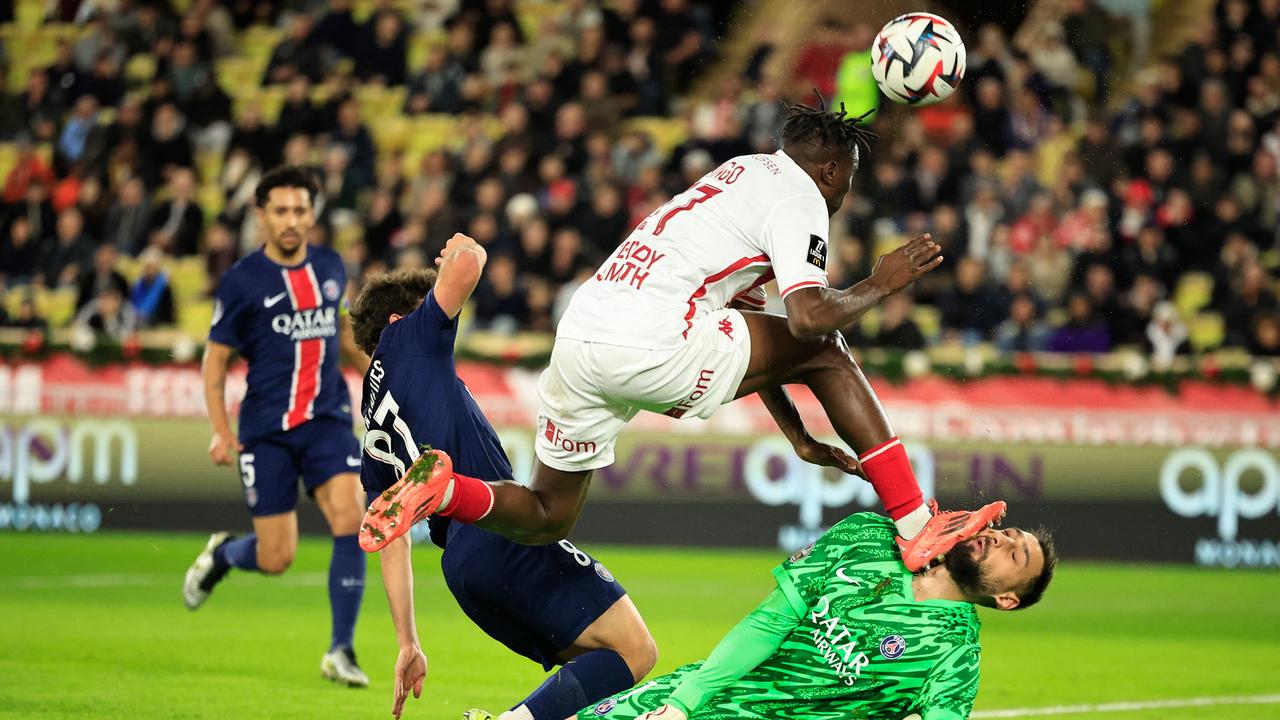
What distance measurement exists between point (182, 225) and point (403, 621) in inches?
519

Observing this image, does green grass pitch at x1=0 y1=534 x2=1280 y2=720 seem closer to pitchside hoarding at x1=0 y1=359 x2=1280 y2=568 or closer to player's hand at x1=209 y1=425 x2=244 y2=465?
pitchside hoarding at x1=0 y1=359 x2=1280 y2=568

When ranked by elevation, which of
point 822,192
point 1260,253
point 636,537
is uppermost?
point 822,192

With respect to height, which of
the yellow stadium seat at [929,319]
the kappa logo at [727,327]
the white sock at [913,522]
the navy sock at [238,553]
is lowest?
the navy sock at [238,553]

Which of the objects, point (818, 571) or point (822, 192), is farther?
point (822, 192)

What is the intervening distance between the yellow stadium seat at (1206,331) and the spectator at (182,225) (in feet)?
33.7

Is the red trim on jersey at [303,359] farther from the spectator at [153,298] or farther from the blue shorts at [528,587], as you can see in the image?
the spectator at [153,298]

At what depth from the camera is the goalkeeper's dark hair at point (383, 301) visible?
614cm

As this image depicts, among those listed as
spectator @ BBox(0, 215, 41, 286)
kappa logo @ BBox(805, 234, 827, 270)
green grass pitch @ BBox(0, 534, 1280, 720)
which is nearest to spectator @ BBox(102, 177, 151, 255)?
spectator @ BBox(0, 215, 41, 286)

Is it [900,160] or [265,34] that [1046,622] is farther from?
[265,34]

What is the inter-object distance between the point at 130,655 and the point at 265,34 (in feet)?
46.2

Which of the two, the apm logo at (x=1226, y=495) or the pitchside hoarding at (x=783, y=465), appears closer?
the apm logo at (x=1226, y=495)

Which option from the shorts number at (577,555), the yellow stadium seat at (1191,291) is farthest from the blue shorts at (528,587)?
the yellow stadium seat at (1191,291)

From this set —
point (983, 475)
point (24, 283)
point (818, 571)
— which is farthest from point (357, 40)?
point (818, 571)

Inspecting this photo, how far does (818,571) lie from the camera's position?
17.3 feet
